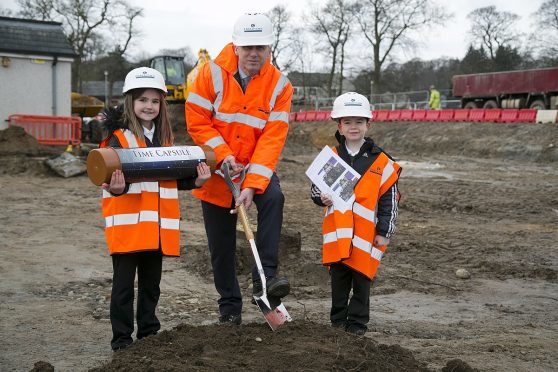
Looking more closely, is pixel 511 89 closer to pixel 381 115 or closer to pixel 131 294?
pixel 381 115

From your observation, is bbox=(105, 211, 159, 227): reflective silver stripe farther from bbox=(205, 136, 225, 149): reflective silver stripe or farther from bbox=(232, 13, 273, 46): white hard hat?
bbox=(232, 13, 273, 46): white hard hat

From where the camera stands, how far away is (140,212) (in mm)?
4594

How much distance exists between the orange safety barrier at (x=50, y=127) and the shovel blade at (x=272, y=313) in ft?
55.3

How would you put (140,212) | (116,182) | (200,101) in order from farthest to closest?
(200,101)
(140,212)
(116,182)

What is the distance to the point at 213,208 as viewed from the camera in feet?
16.4

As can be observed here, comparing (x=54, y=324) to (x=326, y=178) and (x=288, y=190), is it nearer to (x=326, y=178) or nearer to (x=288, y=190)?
(x=326, y=178)

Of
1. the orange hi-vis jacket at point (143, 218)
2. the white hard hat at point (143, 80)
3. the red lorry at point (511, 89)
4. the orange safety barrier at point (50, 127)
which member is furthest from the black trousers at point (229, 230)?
the red lorry at point (511, 89)

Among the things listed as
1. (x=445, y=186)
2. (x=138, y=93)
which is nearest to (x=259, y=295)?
(x=138, y=93)

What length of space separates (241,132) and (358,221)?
3.56 feet

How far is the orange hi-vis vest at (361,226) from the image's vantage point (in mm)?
5039

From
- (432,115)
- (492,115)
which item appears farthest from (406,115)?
(492,115)

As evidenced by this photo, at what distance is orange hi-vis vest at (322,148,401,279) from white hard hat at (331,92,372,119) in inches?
14.6

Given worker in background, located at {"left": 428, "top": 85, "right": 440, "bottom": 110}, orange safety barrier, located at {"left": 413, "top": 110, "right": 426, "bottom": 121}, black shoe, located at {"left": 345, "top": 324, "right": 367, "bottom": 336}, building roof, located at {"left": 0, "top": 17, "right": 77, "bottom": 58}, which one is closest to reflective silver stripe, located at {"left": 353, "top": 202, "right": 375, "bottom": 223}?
black shoe, located at {"left": 345, "top": 324, "right": 367, "bottom": 336}

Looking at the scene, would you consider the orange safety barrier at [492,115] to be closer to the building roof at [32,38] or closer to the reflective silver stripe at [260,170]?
the building roof at [32,38]
